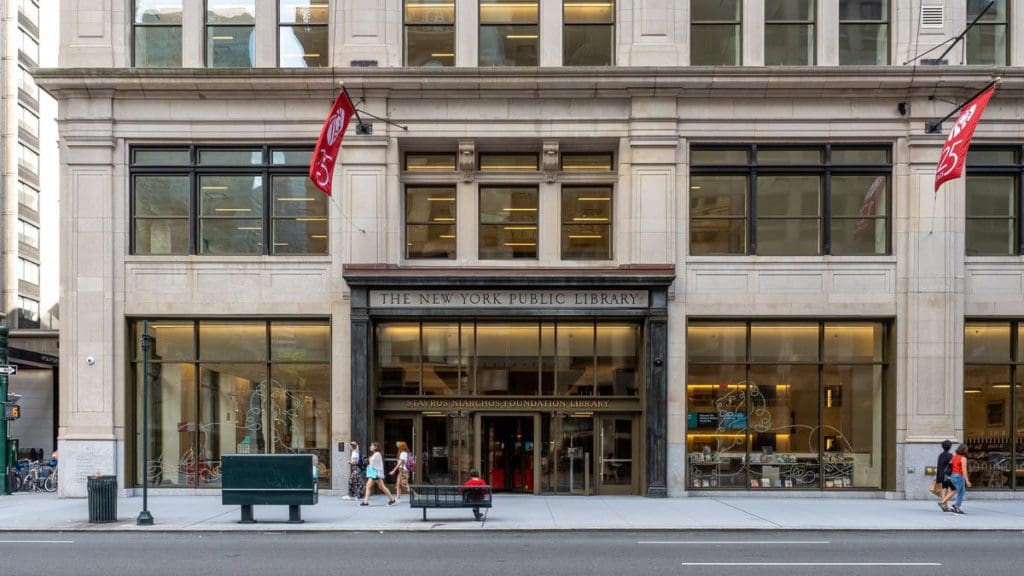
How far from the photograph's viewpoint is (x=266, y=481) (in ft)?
53.6

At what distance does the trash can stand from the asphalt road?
880 mm

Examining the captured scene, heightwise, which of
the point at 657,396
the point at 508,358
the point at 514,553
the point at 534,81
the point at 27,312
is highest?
the point at 534,81

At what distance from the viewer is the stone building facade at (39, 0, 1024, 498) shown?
20.6 metres

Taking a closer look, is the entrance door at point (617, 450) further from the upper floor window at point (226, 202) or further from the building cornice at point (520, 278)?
Answer: the upper floor window at point (226, 202)

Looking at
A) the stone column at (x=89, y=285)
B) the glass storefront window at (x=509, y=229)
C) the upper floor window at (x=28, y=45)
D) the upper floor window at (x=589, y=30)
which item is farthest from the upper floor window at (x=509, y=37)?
the upper floor window at (x=28, y=45)

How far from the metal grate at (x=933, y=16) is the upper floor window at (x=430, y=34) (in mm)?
12322

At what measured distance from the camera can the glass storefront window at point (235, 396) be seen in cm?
2120

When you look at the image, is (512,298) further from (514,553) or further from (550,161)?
(514,553)

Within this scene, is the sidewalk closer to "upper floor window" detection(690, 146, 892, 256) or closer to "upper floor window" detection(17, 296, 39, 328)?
"upper floor window" detection(690, 146, 892, 256)

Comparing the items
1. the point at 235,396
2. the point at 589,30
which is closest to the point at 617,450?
the point at 235,396

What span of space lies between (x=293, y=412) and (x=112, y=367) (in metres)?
4.81

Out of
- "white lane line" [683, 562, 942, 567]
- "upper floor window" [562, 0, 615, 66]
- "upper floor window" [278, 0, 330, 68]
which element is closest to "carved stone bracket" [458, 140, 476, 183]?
"upper floor window" [562, 0, 615, 66]

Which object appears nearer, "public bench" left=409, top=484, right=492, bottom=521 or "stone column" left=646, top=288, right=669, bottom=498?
"public bench" left=409, top=484, right=492, bottom=521

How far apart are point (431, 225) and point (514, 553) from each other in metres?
10.4
